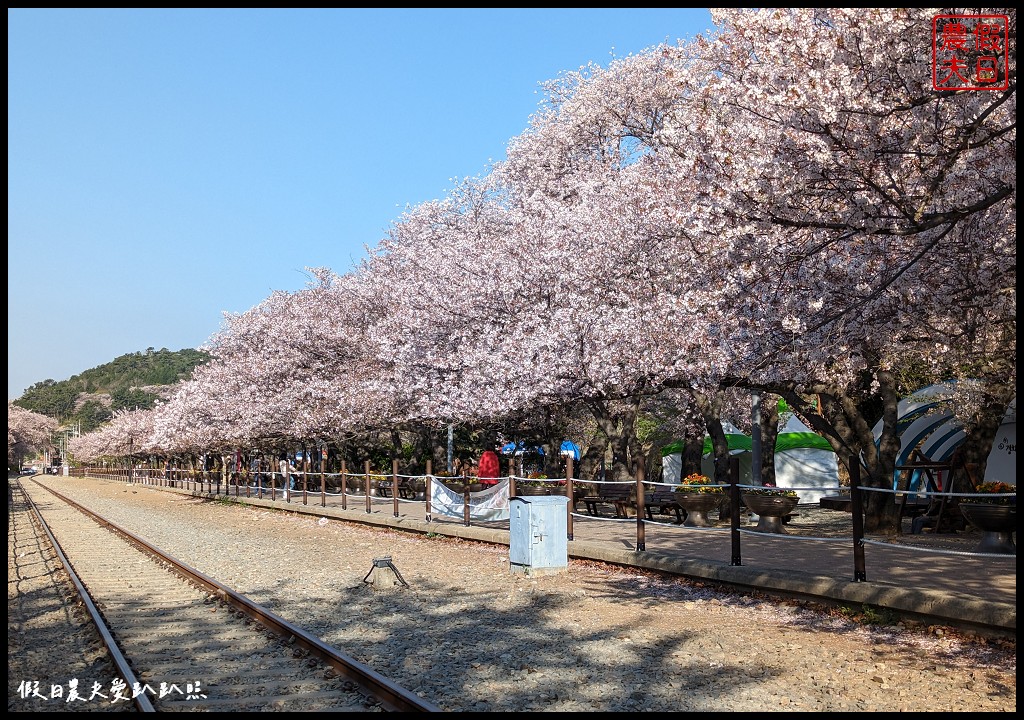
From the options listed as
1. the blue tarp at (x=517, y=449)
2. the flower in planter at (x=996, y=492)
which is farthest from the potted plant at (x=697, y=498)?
the blue tarp at (x=517, y=449)

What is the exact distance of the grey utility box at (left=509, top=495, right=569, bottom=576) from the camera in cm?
1404

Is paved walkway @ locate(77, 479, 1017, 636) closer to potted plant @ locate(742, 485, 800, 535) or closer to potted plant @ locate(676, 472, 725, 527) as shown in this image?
potted plant @ locate(742, 485, 800, 535)

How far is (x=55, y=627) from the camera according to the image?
1091 centimetres

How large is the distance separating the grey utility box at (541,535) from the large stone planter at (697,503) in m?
4.60

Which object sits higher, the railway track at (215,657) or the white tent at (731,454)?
the white tent at (731,454)

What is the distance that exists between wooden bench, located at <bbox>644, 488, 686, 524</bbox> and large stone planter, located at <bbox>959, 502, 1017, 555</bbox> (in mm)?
7467

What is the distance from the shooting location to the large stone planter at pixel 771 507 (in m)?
16.5

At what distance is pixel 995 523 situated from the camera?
41.1ft

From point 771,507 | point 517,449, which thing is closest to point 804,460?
point 517,449

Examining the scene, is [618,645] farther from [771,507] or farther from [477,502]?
[477,502]

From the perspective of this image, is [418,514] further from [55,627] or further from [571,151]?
[55,627]

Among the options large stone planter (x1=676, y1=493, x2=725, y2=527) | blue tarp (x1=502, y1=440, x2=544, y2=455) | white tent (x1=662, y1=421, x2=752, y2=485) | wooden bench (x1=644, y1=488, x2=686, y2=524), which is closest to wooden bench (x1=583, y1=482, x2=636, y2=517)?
wooden bench (x1=644, y1=488, x2=686, y2=524)

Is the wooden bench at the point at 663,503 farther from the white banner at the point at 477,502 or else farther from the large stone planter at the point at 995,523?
the large stone planter at the point at 995,523

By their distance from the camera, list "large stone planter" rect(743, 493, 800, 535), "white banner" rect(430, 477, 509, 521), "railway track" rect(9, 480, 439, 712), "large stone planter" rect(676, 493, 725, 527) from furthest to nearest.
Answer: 1. "white banner" rect(430, 477, 509, 521)
2. "large stone planter" rect(676, 493, 725, 527)
3. "large stone planter" rect(743, 493, 800, 535)
4. "railway track" rect(9, 480, 439, 712)
